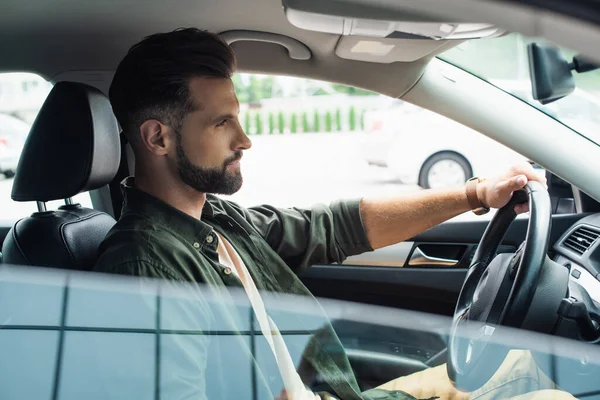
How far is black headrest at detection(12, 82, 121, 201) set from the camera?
1587 mm

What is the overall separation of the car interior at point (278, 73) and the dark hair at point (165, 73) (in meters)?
0.08

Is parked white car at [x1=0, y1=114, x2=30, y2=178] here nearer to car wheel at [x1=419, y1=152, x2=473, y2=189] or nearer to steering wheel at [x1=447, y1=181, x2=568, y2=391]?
steering wheel at [x1=447, y1=181, x2=568, y2=391]

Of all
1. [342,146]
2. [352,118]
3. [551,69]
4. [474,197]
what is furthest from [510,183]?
[342,146]

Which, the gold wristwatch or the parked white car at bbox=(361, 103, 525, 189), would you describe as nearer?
the gold wristwatch

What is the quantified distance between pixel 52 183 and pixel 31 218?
114 mm

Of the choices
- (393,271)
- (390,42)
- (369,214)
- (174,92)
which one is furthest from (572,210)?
(174,92)

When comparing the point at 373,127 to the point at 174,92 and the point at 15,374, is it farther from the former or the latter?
the point at 15,374

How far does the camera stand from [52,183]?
62.6 inches

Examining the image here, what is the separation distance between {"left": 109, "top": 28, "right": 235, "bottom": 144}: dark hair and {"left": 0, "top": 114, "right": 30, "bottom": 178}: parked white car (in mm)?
280

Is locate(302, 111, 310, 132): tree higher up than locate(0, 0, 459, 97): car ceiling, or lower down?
lower down

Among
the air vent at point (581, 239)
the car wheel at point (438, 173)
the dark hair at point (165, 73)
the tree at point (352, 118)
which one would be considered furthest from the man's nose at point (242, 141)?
the car wheel at point (438, 173)

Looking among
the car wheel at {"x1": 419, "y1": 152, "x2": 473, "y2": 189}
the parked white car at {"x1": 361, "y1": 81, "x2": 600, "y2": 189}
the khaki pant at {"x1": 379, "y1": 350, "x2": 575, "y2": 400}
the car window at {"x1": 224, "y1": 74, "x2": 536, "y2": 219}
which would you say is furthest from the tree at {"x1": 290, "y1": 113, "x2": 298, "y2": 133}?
the car wheel at {"x1": 419, "y1": 152, "x2": 473, "y2": 189}

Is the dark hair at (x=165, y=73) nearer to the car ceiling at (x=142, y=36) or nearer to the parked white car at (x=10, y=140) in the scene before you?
the car ceiling at (x=142, y=36)

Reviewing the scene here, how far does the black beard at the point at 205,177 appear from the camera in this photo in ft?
5.02
